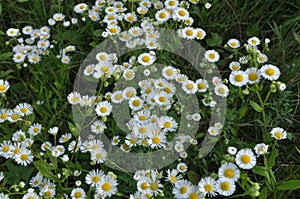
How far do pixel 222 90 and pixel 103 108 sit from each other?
1.86 ft

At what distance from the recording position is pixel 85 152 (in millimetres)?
1834

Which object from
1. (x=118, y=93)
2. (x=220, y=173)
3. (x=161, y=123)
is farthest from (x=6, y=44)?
(x=220, y=173)

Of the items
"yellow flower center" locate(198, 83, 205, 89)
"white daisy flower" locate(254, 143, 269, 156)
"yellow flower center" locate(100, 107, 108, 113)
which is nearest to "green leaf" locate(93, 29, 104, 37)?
"yellow flower center" locate(100, 107, 108, 113)

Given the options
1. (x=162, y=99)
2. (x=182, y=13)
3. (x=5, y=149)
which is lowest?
(x=5, y=149)

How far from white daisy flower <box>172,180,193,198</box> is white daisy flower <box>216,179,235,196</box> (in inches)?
5.3

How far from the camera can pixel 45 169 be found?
5.44 ft

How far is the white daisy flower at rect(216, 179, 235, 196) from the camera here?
4.86 feet

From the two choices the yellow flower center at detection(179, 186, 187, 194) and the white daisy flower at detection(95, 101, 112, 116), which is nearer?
the yellow flower center at detection(179, 186, 187, 194)

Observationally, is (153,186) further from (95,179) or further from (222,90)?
(222,90)

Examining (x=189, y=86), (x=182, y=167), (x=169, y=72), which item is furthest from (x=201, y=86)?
(x=182, y=167)

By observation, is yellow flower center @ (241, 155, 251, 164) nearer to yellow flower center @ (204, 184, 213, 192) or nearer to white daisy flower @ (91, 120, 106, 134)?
yellow flower center @ (204, 184, 213, 192)

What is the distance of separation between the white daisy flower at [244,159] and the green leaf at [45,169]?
0.75 metres

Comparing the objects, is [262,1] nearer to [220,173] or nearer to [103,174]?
[220,173]

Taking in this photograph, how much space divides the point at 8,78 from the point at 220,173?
4.48 ft
